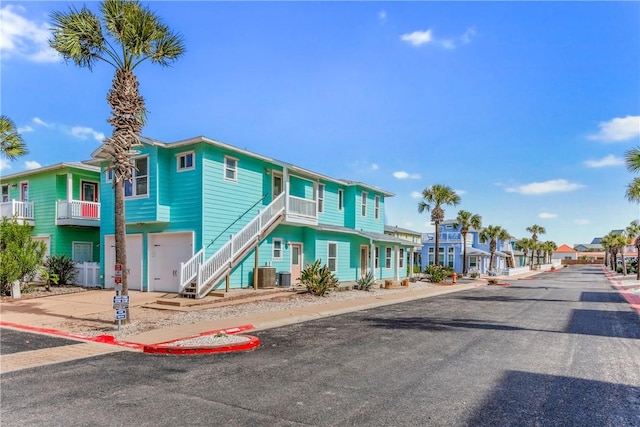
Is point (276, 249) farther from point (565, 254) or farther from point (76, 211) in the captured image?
point (565, 254)

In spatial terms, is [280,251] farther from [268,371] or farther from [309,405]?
[309,405]

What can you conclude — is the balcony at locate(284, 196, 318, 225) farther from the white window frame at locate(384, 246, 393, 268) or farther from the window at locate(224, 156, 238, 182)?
A: the white window frame at locate(384, 246, 393, 268)

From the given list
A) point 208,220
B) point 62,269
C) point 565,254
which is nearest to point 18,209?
point 62,269

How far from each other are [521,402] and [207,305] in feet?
38.5

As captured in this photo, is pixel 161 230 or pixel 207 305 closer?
pixel 207 305

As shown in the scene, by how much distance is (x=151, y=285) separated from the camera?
64.1 ft

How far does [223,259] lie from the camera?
17.7 meters

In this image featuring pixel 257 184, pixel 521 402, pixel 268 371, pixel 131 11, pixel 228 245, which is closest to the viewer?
pixel 521 402

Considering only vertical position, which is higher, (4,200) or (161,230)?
(4,200)

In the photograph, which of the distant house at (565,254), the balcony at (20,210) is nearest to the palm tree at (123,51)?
the balcony at (20,210)

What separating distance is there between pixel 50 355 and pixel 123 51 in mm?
8064

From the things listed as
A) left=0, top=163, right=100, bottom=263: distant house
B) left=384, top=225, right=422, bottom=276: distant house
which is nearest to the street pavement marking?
left=0, top=163, right=100, bottom=263: distant house

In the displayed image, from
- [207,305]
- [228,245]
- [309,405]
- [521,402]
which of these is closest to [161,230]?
[228,245]

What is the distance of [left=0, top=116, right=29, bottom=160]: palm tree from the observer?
19672mm
